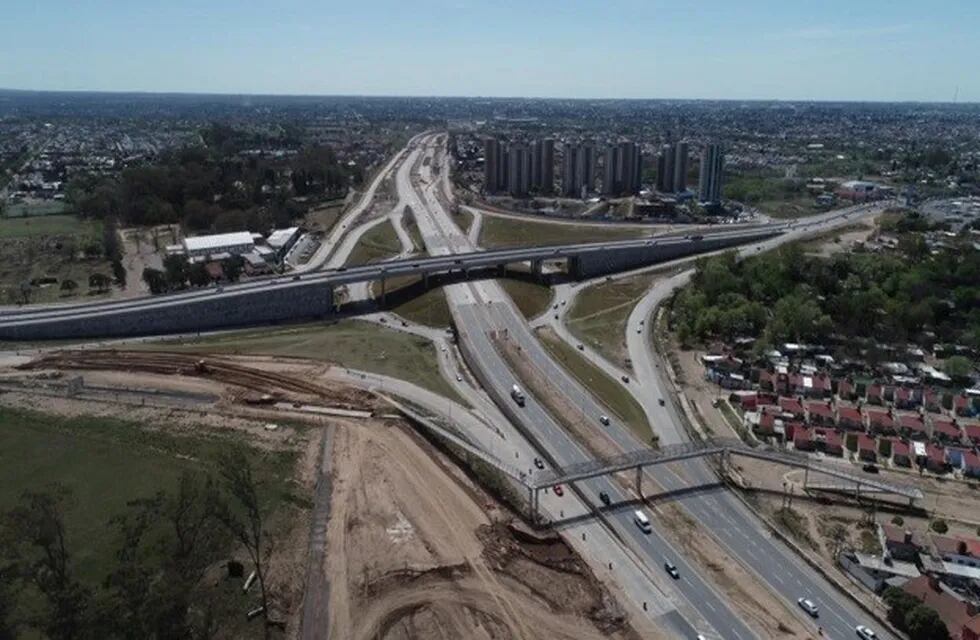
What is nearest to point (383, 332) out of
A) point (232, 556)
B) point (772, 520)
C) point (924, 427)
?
point (232, 556)

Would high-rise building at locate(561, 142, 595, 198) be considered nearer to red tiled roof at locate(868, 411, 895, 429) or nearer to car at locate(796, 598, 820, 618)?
red tiled roof at locate(868, 411, 895, 429)

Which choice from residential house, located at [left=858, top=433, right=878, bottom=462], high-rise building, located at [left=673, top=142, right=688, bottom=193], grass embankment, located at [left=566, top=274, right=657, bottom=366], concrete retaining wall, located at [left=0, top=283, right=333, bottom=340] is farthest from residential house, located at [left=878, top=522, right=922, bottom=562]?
high-rise building, located at [left=673, top=142, right=688, bottom=193]

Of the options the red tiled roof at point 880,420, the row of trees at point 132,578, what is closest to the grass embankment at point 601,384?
the red tiled roof at point 880,420

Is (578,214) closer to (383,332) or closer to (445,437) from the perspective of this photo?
(383,332)

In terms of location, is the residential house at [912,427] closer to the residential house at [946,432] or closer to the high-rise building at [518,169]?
the residential house at [946,432]

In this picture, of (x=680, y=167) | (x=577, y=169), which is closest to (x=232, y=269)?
(x=577, y=169)

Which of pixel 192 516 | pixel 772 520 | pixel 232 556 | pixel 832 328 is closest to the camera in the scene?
pixel 192 516
